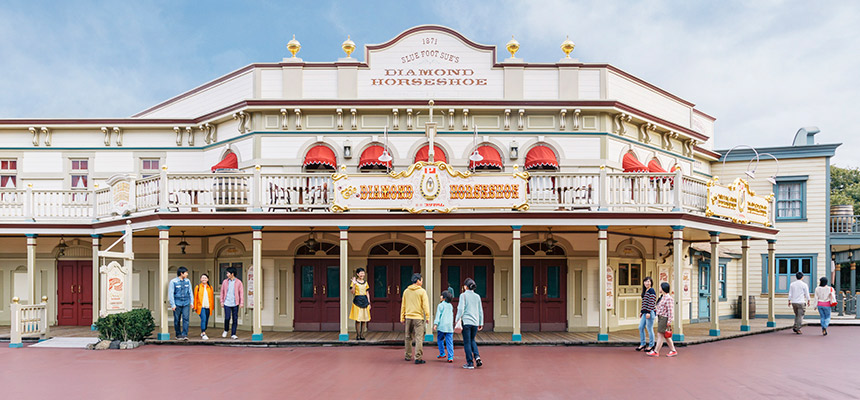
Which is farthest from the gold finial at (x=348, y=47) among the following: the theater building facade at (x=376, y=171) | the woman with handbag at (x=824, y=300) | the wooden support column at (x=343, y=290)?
the woman with handbag at (x=824, y=300)

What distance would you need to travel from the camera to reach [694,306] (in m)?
21.9

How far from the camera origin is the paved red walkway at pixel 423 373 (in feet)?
32.6

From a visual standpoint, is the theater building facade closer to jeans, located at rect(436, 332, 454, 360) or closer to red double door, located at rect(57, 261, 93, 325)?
red double door, located at rect(57, 261, 93, 325)

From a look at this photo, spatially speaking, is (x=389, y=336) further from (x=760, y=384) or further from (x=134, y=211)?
(x=760, y=384)

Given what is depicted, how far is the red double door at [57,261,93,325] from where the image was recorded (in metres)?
20.6

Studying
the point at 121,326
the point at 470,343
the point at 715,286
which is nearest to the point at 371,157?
the point at 121,326

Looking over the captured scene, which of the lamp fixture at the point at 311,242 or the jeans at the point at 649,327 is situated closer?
the jeans at the point at 649,327

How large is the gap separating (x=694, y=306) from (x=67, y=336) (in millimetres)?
19058

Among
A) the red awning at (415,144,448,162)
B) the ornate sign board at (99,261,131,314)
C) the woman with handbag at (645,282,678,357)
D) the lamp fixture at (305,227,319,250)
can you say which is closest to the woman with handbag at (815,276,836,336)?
the woman with handbag at (645,282,678,357)

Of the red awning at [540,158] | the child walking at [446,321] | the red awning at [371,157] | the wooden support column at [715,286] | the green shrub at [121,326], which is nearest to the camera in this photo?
the child walking at [446,321]

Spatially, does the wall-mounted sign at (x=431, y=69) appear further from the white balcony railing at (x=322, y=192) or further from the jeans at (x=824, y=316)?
the jeans at (x=824, y=316)

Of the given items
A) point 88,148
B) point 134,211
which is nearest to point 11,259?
point 88,148

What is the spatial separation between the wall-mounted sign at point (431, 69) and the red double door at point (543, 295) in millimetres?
5329

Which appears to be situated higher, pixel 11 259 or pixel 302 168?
pixel 302 168
